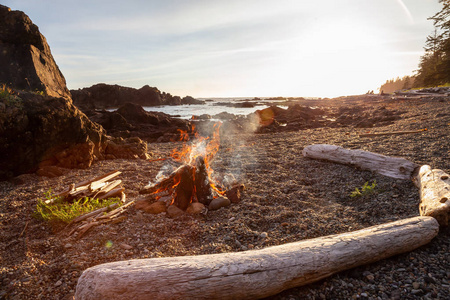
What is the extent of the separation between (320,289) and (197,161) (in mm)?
3725

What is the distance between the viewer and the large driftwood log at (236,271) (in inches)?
90.4

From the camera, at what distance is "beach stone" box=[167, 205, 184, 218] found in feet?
15.9

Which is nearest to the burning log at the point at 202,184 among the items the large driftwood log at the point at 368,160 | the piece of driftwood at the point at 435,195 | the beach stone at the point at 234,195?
the beach stone at the point at 234,195

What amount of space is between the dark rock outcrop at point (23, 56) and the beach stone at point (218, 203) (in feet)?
28.6

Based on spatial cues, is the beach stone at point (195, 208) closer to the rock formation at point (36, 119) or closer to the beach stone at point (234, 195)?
the beach stone at point (234, 195)

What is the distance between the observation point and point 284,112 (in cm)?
2583

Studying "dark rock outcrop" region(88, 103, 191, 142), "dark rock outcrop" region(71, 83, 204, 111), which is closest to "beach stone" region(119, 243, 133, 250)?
"dark rock outcrop" region(88, 103, 191, 142)

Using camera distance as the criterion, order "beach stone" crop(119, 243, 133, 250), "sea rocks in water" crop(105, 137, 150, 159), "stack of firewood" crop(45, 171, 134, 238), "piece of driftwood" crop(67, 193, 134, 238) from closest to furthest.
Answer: "beach stone" crop(119, 243, 133, 250)
"piece of driftwood" crop(67, 193, 134, 238)
"stack of firewood" crop(45, 171, 134, 238)
"sea rocks in water" crop(105, 137, 150, 159)

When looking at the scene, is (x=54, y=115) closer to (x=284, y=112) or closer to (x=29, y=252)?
(x=29, y=252)

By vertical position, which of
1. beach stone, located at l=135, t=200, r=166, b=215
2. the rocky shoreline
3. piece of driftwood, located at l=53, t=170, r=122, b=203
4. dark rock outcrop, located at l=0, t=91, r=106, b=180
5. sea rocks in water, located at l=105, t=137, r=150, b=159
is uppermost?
dark rock outcrop, located at l=0, t=91, r=106, b=180

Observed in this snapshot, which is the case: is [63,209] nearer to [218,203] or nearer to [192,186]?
[192,186]

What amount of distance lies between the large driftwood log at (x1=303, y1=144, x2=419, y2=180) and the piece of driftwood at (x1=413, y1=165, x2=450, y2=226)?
641 millimetres

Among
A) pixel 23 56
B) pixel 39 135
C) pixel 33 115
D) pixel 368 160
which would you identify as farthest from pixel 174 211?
pixel 23 56

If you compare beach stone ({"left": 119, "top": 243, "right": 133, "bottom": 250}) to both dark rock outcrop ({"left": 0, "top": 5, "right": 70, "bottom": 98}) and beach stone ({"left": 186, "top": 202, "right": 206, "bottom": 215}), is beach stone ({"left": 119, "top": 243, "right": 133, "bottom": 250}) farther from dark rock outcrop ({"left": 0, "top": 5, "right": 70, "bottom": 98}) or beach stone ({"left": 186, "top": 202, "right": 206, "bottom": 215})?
dark rock outcrop ({"left": 0, "top": 5, "right": 70, "bottom": 98})
